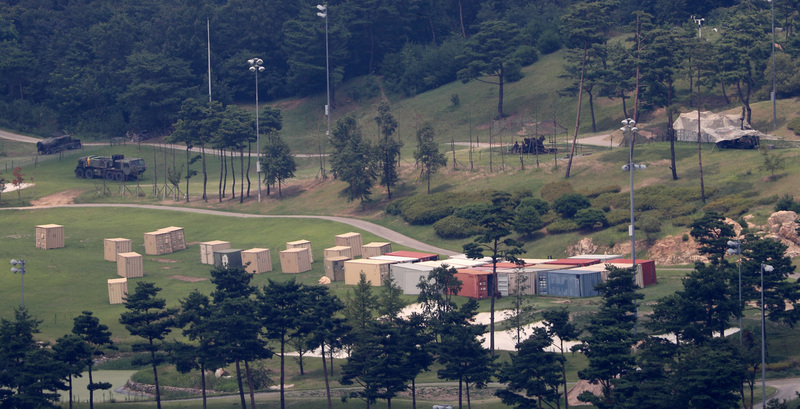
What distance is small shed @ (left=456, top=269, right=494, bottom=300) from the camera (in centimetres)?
7200

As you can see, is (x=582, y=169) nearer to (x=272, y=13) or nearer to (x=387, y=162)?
(x=387, y=162)

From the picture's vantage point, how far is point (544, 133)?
400 feet

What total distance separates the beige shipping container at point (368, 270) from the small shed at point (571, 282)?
1434cm

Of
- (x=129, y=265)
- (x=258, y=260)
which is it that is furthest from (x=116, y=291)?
(x=258, y=260)

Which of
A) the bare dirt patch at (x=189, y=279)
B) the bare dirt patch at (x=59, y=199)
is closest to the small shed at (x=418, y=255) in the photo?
the bare dirt patch at (x=189, y=279)

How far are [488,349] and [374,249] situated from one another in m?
38.4

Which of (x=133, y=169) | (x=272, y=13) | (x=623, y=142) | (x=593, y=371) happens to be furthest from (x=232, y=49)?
(x=593, y=371)

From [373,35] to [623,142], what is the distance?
72.7 m

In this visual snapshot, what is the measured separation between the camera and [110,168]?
12106cm

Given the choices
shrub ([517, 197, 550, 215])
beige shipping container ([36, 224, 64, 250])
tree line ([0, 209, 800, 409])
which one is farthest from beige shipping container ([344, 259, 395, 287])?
beige shipping container ([36, 224, 64, 250])

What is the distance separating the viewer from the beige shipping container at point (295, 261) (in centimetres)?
8419

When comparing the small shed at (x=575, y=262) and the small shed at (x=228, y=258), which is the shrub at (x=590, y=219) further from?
the small shed at (x=228, y=258)

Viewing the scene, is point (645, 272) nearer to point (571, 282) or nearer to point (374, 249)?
point (571, 282)

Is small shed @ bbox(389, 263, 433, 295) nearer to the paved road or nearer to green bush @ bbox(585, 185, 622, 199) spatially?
the paved road
